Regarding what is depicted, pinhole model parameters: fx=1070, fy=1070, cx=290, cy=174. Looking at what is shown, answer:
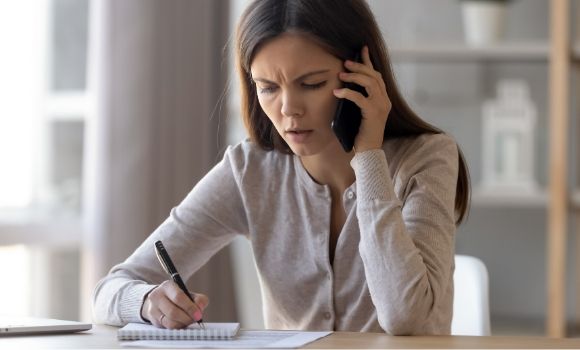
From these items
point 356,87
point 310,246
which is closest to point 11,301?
point 310,246

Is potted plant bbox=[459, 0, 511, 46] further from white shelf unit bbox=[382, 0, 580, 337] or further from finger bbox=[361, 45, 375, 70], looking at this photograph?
finger bbox=[361, 45, 375, 70]

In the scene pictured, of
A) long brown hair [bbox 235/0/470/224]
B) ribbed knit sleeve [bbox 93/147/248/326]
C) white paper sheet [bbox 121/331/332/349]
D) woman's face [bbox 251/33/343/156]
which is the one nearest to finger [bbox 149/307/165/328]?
white paper sheet [bbox 121/331/332/349]

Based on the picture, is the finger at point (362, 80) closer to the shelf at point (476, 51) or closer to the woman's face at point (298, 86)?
the woman's face at point (298, 86)

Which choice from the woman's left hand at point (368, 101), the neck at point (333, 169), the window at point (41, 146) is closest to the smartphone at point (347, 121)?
the woman's left hand at point (368, 101)

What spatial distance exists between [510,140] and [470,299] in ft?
5.24

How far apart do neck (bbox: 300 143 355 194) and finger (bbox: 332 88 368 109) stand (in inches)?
7.5

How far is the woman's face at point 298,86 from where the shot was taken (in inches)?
64.3

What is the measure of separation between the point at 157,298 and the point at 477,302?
0.60 metres

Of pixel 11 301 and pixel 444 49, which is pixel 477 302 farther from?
pixel 444 49

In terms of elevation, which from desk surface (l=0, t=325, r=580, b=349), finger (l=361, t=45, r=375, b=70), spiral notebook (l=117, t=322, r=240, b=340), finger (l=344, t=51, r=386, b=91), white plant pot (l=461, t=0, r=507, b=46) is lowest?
desk surface (l=0, t=325, r=580, b=349)

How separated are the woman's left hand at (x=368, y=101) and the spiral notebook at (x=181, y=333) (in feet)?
1.23

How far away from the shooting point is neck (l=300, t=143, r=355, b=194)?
1.83 m

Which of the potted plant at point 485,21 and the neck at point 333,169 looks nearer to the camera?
the neck at point 333,169

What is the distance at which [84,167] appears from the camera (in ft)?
9.40
